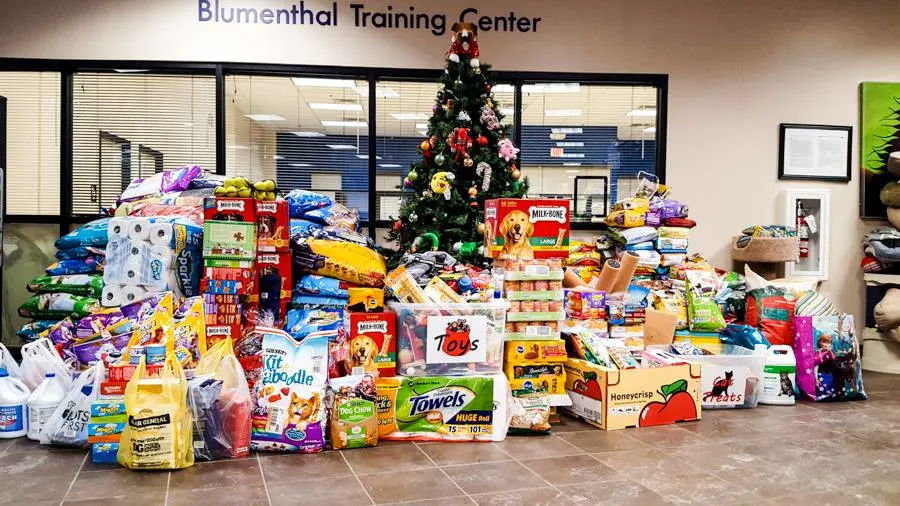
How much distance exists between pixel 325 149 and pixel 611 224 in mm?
2480

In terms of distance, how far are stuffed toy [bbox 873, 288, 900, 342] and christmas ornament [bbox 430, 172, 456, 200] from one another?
12.2ft

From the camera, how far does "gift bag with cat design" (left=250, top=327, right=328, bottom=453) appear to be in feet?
11.0

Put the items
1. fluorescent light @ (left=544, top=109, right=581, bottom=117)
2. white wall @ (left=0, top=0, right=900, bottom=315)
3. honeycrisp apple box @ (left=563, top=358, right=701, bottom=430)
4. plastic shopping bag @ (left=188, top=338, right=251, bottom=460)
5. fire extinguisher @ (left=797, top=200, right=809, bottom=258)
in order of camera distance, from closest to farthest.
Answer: plastic shopping bag @ (left=188, top=338, right=251, bottom=460) → honeycrisp apple box @ (left=563, top=358, right=701, bottom=430) → white wall @ (left=0, top=0, right=900, bottom=315) → fluorescent light @ (left=544, top=109, right=581, bottom=117) → fire extinguisher @ (left=797, top=200, right=809, bottom=258)

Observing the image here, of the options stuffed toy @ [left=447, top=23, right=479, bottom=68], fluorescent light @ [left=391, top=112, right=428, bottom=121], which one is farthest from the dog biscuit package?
fluorescent light @ [left=391, top=112, right=428, bottom=121]

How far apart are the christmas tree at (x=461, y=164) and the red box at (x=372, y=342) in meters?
1.34

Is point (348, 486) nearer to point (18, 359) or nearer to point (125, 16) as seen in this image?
point (18, 359)

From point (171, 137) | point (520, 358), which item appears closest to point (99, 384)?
point (520, 358)

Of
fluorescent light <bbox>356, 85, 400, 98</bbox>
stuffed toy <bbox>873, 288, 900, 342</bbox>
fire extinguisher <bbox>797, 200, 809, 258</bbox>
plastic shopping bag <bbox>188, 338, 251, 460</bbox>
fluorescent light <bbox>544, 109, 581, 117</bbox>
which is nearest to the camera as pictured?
plastic shopping bag <bbox>188, 338, 251, 460</bbox>

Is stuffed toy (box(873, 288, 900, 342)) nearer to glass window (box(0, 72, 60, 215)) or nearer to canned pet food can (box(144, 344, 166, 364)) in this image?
canned pet food can (box(144, 344, 166, 364))

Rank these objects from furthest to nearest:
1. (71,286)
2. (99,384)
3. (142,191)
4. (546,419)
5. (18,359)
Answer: (18,359), (142,191), (71,286), (546,419), (99,384)

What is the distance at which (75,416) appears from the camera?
3.44 metres

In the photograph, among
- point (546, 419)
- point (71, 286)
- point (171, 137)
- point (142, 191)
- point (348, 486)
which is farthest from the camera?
point (171, 137)

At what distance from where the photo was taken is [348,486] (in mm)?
2932

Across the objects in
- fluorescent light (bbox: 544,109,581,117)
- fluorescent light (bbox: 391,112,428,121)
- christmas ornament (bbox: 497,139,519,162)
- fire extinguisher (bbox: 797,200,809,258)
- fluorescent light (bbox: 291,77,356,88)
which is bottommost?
fire extinguisher (bbox: 797,200,809,258)
